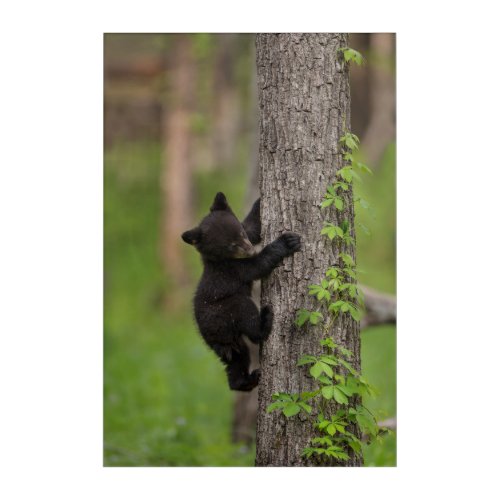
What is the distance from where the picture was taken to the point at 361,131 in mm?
9125

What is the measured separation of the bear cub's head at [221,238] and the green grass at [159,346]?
5.95 feet

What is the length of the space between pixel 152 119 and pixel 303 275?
367 inches

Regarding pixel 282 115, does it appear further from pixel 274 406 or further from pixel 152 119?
pixel 152 119

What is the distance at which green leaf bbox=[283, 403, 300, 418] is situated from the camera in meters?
3.54

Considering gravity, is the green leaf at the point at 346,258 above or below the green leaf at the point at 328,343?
above

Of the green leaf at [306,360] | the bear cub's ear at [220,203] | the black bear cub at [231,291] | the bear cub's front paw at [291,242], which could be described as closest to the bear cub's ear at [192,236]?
the black bear cub at [231,291]

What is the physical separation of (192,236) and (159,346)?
5.56m

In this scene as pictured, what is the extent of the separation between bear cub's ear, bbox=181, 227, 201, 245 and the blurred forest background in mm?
1853

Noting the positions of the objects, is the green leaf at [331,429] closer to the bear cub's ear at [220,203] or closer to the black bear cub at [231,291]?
the black bear cub at [231,291]

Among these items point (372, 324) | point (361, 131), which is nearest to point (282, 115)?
point (372, 324)

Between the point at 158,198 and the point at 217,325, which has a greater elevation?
the point at 158,198

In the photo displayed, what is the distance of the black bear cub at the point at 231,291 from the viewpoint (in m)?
3.85

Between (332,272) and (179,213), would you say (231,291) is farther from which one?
(179,213)

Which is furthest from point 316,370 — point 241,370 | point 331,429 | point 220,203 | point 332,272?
point 220,203
